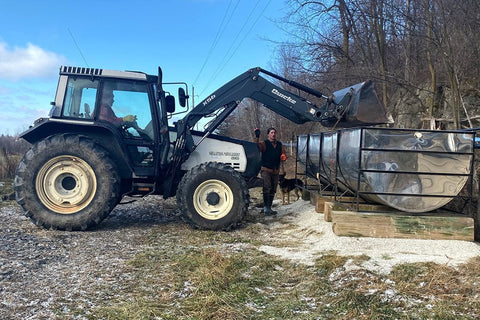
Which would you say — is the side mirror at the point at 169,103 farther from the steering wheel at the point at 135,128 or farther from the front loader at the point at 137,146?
the steering wheel at the point at 135,128

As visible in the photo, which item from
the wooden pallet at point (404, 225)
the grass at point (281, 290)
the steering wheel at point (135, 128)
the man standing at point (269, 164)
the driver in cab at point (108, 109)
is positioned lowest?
the grass at point (281, 290)

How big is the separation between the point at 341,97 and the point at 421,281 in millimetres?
3551

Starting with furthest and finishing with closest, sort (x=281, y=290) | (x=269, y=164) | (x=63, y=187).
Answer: (x=269, y=164)
(x=63, y=187)
(x=281, y=290)

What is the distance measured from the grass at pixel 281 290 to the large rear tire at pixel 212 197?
1462 mm

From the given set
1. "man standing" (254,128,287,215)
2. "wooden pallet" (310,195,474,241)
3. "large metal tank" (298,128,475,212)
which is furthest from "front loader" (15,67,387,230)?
"wooden pallet" (310,195,474,241)

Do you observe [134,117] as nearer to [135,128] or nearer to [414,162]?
[135,128]

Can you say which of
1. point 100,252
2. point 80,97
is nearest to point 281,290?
point 100,252

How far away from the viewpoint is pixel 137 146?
6648 mm

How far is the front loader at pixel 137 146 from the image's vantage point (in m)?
6.17

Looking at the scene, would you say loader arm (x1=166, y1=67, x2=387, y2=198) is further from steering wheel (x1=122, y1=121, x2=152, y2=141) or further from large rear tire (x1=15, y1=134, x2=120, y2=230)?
large rear tire (x1=15, y1=134, x2=120, y2=230)

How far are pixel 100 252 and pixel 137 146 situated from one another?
84.1 inches

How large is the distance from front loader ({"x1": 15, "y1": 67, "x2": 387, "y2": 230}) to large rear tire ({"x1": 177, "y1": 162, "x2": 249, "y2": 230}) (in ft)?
0.06

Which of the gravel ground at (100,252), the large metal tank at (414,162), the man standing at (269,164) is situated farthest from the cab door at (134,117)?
the large metal tank at (414,162)

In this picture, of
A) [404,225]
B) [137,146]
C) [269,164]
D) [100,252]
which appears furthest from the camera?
[269,164]
